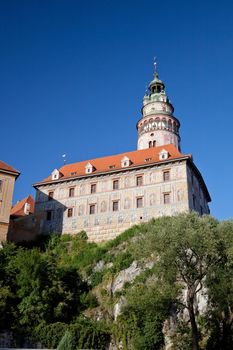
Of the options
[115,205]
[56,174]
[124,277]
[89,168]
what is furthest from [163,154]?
[124,277]

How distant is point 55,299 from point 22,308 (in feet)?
8.71

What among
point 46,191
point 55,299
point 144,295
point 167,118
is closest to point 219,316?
point 144,295

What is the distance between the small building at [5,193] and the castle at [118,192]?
13.9 ft

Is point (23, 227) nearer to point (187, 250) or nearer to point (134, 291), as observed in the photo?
point (134, 291)

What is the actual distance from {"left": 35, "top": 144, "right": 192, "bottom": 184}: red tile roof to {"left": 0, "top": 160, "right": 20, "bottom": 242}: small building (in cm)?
454

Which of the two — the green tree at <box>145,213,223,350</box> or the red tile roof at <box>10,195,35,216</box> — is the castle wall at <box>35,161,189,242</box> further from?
the green tree at <box>145,213,223,350</box>

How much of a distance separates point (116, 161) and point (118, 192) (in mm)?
4899

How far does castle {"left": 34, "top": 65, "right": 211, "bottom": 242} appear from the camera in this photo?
122 feet

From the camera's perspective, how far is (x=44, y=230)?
134 feet

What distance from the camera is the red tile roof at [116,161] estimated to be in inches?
1581

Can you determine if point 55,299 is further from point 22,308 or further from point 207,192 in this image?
point 207,192

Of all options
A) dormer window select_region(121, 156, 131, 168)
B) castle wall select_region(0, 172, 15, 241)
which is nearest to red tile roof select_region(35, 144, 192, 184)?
dormer window select_region(121, 156, 131, 168)

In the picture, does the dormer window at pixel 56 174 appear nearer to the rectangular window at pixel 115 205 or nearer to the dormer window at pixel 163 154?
the rectangular window at pixel 115 205

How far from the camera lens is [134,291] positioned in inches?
963
